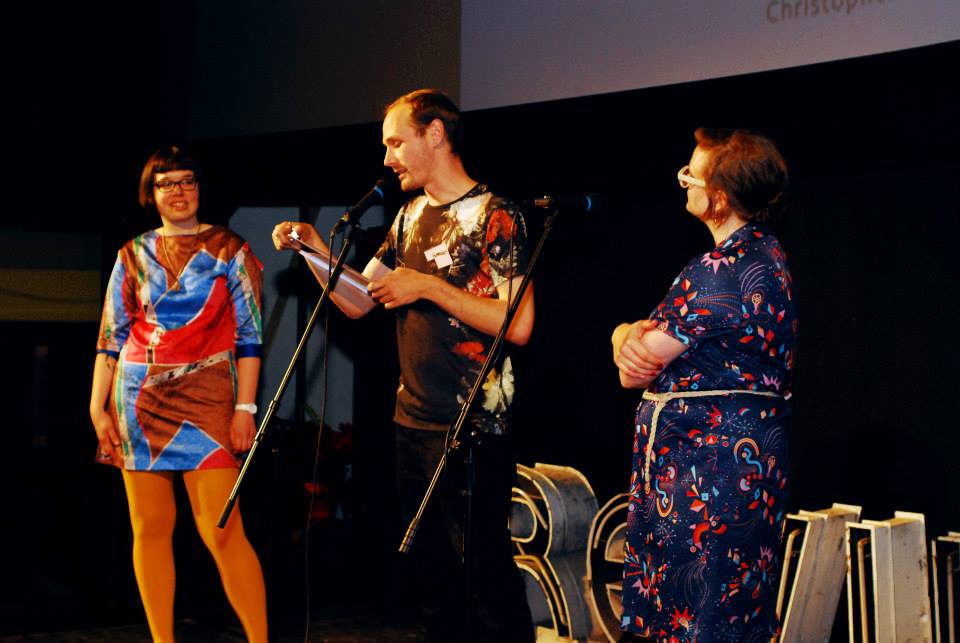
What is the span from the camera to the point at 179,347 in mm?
3246

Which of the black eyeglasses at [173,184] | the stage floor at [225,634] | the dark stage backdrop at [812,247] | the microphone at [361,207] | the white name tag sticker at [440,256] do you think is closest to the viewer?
the microphone at [361,207]

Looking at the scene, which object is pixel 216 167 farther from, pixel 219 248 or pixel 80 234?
pixel 219 248

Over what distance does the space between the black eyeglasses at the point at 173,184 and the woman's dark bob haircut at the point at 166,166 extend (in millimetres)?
25

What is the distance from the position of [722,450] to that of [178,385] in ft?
5.44

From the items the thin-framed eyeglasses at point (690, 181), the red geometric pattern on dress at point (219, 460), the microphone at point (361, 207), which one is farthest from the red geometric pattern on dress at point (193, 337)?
the thin-framed eyeglasses at point (690, 181)

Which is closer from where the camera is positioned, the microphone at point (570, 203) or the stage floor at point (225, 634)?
the microphone at point (570, 203)

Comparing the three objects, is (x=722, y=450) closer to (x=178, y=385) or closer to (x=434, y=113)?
(x=434, y=113)

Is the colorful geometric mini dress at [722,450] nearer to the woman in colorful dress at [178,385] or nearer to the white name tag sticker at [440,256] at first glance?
the white name tag sticker at [440,256]

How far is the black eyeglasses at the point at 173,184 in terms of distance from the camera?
3.28 meters

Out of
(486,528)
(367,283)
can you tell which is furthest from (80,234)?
(486,528)

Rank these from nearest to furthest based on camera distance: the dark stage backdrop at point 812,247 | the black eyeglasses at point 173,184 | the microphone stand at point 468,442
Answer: the microphone stand at point 468,442 → the dark stage backdrop at point 812,247 → the black eyeglasses at point 173,184

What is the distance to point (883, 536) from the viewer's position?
309cm

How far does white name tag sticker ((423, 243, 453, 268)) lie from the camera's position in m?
2.77

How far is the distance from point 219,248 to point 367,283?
73cm
